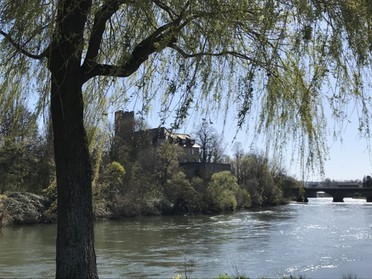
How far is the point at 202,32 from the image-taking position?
4.47 metres

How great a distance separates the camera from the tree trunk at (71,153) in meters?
4.18

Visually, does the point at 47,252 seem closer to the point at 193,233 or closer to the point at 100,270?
the point at 100,270

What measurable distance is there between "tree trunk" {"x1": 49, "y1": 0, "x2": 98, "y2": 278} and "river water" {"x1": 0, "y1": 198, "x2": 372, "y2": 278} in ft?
27.0

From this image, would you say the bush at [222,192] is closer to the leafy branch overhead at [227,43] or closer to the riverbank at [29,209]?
the riverbank at [29,209]

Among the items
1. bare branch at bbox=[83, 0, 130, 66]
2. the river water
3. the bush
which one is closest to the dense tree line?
the bush

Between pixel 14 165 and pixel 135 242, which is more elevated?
pixel 14 165

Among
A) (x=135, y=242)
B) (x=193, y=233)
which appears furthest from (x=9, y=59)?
(x=193, y=233)

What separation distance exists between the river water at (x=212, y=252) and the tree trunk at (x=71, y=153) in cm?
823

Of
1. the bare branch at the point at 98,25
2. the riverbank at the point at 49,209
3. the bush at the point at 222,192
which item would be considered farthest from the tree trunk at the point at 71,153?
the bush at the point at 222,192

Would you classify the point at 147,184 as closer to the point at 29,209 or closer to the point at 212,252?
the point at 29,209

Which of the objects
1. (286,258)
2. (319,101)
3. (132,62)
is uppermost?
(132,62)

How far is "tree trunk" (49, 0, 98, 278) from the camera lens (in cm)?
418

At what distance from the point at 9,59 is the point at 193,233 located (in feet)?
91.9

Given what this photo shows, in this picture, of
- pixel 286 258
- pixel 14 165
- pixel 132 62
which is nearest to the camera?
pixel 132 62
